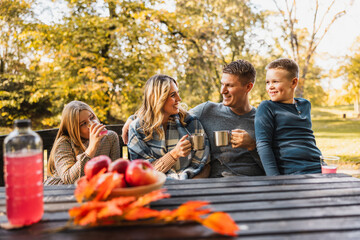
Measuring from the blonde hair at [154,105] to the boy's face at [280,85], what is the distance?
0.91 m

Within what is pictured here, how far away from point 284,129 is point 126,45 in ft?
18.0

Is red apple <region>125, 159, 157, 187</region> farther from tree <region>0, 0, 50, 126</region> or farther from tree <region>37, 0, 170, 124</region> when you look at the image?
tree <region>0, 0, 50, 126</region>

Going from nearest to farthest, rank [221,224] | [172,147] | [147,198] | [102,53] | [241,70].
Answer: [221,224] < [147,198] < [172,147] < [241,70] < [102,53]

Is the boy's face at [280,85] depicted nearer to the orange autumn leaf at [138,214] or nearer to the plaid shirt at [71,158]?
the plaid shirt at [71,158]

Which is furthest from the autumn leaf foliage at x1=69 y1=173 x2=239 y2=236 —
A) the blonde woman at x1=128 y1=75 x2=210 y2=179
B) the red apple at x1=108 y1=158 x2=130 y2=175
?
the blonde woman at x1=128 y1=75 x2=210 y2=179

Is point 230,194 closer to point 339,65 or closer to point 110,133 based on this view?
point 110,133

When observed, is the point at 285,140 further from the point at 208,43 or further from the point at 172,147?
the point at 208,43

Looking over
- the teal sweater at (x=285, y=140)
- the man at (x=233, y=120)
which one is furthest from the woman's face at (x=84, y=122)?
the teal sweater at (x=285, y=140)

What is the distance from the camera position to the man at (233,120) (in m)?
2.74

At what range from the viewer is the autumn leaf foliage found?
3.28 ft

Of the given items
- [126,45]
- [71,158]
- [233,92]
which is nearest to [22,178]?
[71,158]

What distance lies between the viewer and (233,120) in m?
2.84

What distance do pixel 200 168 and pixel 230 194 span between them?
1115 mm

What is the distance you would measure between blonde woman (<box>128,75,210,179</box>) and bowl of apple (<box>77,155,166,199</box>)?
117cm
